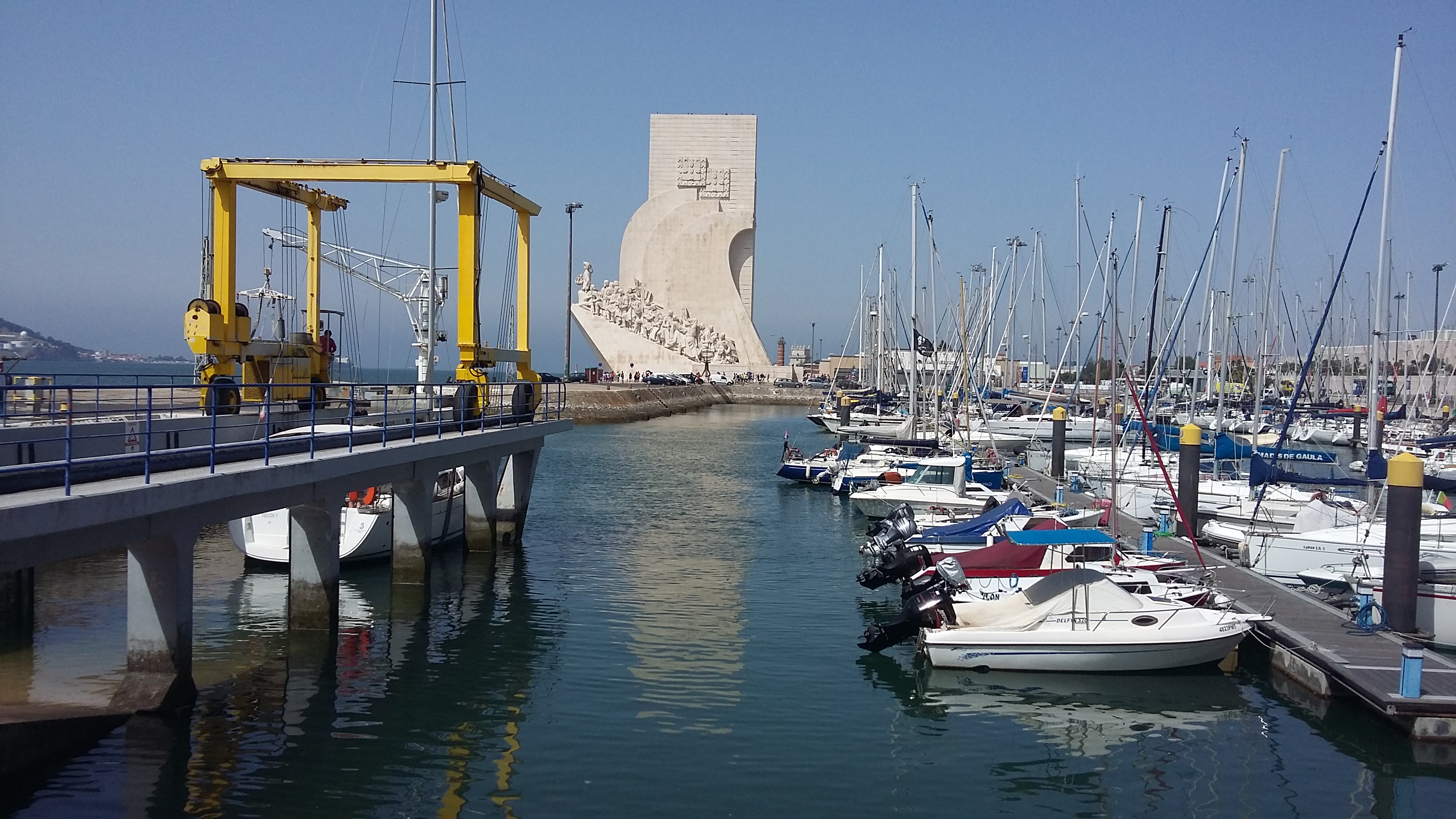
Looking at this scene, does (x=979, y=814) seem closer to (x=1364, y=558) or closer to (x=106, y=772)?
(x=106, y=772)

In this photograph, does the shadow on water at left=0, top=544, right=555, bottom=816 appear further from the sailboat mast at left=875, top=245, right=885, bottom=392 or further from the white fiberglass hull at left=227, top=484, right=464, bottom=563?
the sailboat mast at left=875, top=245, right=885, bottom=392

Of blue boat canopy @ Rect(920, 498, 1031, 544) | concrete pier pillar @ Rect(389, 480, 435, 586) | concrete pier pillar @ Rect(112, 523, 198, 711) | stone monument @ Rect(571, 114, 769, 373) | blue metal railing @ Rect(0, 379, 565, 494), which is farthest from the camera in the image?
stone monument @ Rect(571, 114, 769, 373)

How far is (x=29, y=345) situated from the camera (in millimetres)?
82625

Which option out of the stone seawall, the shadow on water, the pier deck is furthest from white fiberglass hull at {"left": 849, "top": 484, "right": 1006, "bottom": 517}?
the stone seawall

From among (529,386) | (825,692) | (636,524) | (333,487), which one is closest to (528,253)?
(529,386)

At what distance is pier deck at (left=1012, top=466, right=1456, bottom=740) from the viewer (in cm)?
1308

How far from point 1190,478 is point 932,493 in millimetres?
6947

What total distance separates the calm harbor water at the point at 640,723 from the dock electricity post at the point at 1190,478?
7.33 m

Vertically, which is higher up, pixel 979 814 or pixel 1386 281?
pixel 1386 281

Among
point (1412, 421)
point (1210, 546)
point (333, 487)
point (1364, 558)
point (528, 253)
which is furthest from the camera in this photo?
point (1412, 421)

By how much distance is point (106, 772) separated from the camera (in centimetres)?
1130

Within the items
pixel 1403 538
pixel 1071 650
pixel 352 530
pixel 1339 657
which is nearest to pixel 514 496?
pixel 352 530

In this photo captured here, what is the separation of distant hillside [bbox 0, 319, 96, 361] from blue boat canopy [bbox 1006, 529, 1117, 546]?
30.7 m

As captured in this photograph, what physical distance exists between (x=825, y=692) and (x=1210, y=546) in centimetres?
1250
